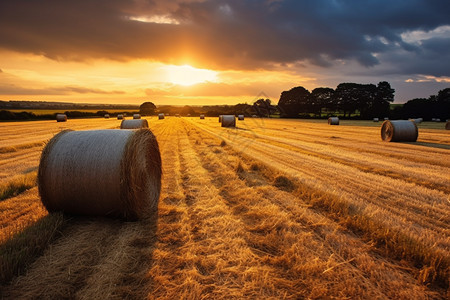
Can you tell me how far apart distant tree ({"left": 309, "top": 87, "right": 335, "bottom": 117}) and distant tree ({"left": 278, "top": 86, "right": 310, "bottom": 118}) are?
1.89m

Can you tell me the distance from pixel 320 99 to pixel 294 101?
830cm

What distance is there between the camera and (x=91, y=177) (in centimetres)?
523

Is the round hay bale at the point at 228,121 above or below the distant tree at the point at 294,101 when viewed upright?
below

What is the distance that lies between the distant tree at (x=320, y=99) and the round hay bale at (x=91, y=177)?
Result: 3375 inches

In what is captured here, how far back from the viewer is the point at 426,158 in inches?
480

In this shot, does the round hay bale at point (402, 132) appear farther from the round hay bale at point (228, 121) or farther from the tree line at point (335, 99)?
the tree line at point (335, 99)

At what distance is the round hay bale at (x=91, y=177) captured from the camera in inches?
206

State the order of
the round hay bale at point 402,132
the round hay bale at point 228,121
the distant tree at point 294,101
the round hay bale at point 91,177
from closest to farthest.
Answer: the round hay bale at point 91,177 → the round hay bale at point 402,132 → the round hay bale at point 228,121 → the distant tree at point 294,101

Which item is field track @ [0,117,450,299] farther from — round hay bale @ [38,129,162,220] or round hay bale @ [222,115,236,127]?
round hay bale @ [222,115,236,127]

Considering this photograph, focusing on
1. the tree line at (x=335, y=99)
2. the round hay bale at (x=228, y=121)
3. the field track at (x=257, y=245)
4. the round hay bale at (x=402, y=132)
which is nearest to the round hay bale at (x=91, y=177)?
the field track at (x=257, y=245)

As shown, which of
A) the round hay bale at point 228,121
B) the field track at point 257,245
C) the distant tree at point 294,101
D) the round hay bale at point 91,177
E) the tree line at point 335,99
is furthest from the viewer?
the distant tree at point 294,101

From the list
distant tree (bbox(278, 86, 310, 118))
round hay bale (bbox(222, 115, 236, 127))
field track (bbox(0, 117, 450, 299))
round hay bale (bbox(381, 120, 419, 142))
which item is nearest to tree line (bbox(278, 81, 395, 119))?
distant tree (bbox(278, 86, 310, 118))

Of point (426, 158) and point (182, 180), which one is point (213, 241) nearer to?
point (182, 180)

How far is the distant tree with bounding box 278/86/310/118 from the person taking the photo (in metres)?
85.0
